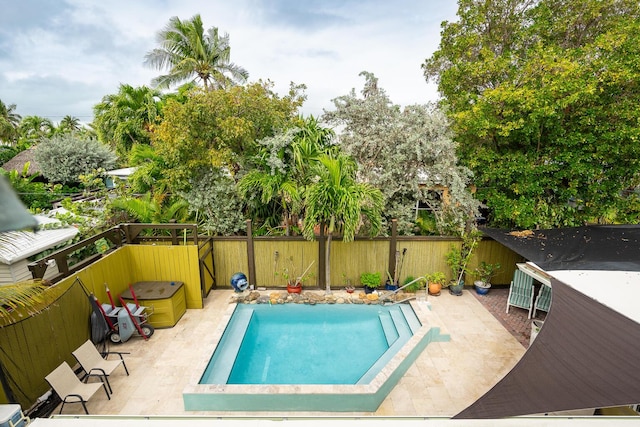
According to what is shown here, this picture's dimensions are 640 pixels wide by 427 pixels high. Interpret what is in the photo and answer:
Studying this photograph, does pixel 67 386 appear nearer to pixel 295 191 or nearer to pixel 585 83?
pixel 295 191

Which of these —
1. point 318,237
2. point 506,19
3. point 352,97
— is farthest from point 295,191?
point 506,19

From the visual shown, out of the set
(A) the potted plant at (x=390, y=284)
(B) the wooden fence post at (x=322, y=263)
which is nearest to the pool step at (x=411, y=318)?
(A) the potted plant at (x=390, y=284)

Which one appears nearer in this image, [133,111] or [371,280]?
[371,280]

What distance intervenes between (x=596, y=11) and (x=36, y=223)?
1236 cm

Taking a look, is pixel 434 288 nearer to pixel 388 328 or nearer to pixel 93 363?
pixel 388 328

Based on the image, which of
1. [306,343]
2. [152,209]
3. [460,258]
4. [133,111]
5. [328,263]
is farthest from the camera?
[133,111]

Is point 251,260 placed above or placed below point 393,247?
below

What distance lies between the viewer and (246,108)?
8508 millimetres

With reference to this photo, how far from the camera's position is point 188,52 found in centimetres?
1628

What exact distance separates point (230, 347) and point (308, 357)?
1.54 m

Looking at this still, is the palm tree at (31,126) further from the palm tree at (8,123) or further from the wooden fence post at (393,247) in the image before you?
the wooden fence post at (393,247)

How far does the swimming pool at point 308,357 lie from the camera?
470 cm

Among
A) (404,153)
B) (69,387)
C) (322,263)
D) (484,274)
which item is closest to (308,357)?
(322,263)

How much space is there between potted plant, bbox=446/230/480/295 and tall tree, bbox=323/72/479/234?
0.47 meters
